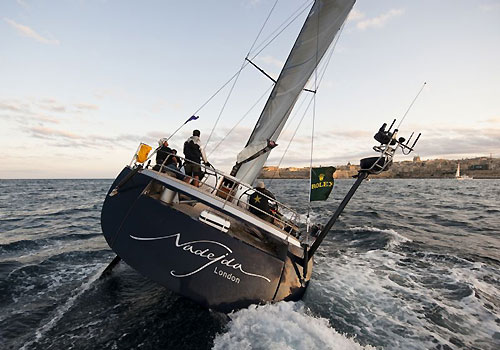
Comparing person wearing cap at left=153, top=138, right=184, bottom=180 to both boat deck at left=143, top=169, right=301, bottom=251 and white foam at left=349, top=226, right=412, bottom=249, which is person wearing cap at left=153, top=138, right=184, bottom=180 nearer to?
boat deck at left=143, top=169, right=301, bottom=251

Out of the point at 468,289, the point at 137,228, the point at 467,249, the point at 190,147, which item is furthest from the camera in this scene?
the point at 467,249

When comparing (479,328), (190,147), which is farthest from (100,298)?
(479,328)

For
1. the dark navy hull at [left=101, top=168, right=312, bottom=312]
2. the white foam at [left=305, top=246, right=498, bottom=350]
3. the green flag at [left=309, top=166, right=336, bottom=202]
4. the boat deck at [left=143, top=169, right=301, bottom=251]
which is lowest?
the white foam at [left=305, top=246, right=498, bottom=350]

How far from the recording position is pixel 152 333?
5.15 meters

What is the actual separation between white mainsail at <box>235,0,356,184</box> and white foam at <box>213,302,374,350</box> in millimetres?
4522

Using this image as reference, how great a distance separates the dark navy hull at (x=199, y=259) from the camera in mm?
4727

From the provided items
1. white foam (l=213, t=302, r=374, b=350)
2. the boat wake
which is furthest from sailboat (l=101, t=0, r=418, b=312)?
the boat wake

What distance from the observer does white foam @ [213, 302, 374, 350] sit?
4.57 m

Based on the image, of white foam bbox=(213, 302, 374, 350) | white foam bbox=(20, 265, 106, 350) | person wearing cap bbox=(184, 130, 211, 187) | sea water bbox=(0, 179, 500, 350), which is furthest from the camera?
person wearing cap bbox=(184, 130, 211, 187)

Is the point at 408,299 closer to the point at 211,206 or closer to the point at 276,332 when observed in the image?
the point at 276,332

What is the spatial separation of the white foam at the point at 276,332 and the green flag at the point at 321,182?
265cm

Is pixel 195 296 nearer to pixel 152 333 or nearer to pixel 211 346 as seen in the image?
pixel 211 346

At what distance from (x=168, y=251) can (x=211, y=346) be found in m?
1.95

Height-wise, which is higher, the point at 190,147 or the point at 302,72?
the point at 302,72
